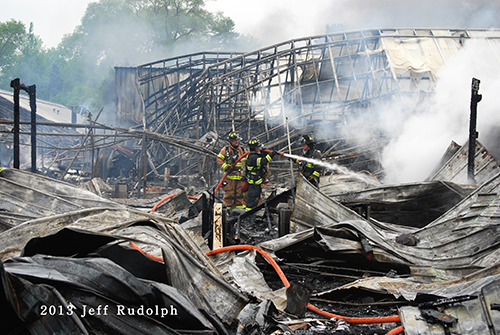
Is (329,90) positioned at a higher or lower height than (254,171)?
higher

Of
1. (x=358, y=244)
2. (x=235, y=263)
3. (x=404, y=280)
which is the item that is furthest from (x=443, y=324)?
(x=235, y=263)

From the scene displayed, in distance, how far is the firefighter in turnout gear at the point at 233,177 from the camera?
8.86m

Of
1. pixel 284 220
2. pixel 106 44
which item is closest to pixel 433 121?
pixel 284 220

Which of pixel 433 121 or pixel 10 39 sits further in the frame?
pixel 10 39

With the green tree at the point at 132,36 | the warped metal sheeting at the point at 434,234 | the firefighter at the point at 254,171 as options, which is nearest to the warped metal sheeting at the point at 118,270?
the warped metal sheeting at the point at 434,234

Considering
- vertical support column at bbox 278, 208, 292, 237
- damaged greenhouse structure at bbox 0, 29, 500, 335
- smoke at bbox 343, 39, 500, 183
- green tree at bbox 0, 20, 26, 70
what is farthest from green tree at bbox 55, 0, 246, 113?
Result: vertical support column at bbox 278, 208, 292, 237

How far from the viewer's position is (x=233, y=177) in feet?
29.1

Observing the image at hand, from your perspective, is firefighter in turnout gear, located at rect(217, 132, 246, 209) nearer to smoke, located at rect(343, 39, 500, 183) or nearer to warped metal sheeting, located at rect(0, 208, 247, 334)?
smoke, located at rect(343, 39, 500, 183)

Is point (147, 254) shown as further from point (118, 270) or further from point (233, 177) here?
point (233, 177)

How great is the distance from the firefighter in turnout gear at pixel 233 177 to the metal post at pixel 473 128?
5073 millimetres

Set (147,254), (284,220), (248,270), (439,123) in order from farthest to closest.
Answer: (439,123)
(284,220)
(248,270)
(147,254)

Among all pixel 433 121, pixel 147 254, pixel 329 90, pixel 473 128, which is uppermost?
pixel 329 90

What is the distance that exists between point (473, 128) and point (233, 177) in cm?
535

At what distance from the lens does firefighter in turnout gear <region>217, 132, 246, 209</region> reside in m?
8.86
